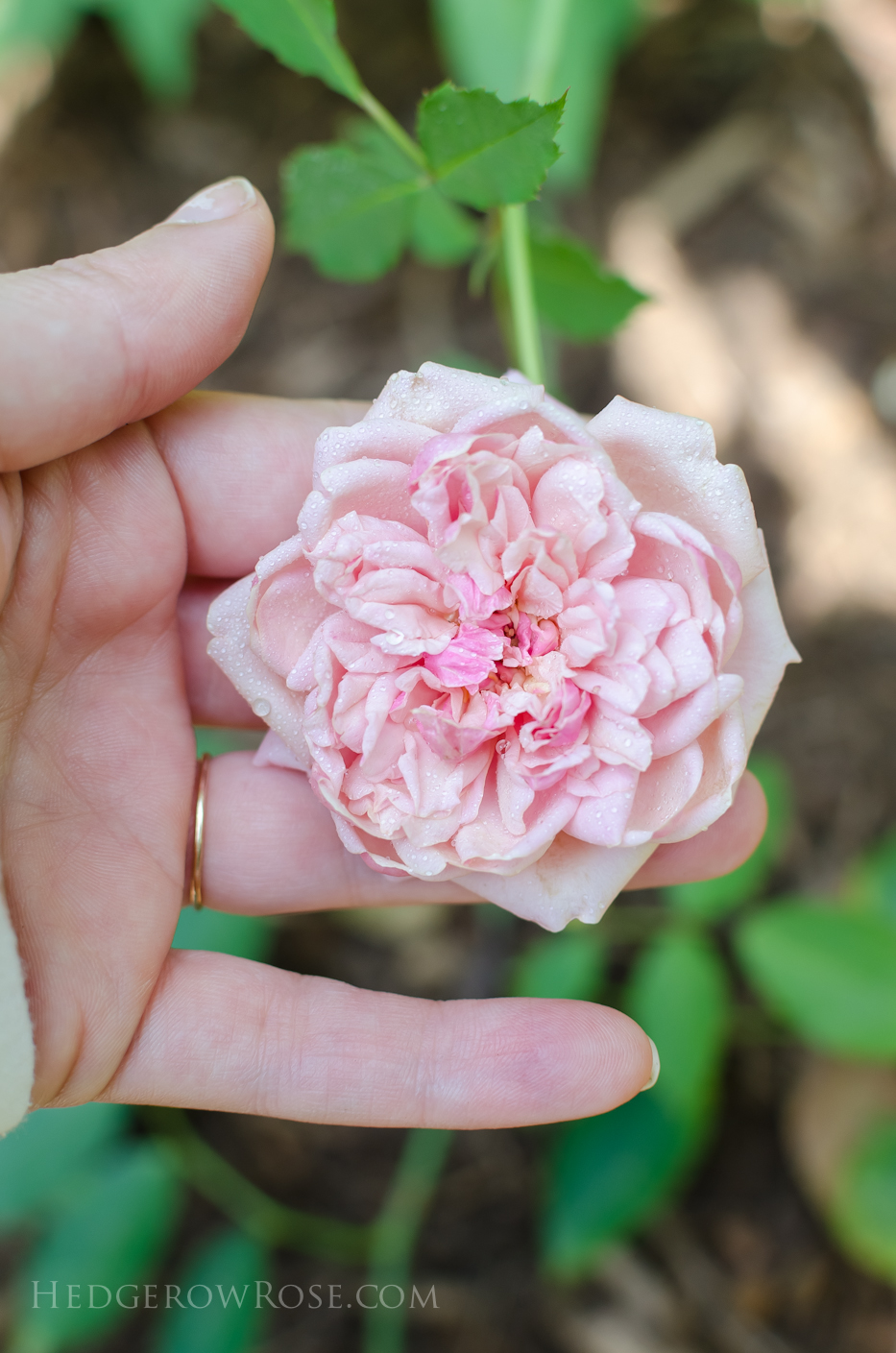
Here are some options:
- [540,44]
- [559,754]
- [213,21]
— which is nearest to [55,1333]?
[559,754]

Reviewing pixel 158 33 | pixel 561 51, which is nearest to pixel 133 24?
pixel 158 33

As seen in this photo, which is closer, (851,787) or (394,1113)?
(394,1113)

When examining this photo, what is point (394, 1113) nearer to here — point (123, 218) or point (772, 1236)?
point (772, 1236)

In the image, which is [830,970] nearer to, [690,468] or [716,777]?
[716,777]

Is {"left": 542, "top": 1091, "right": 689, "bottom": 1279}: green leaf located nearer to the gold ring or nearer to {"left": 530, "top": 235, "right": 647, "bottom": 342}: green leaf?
the gold ring

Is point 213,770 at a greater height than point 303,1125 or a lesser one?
greater

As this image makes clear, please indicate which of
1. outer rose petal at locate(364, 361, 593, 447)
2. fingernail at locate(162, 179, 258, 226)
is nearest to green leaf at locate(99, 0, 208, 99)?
fingernail at locate(162, 179, 258, 226)
